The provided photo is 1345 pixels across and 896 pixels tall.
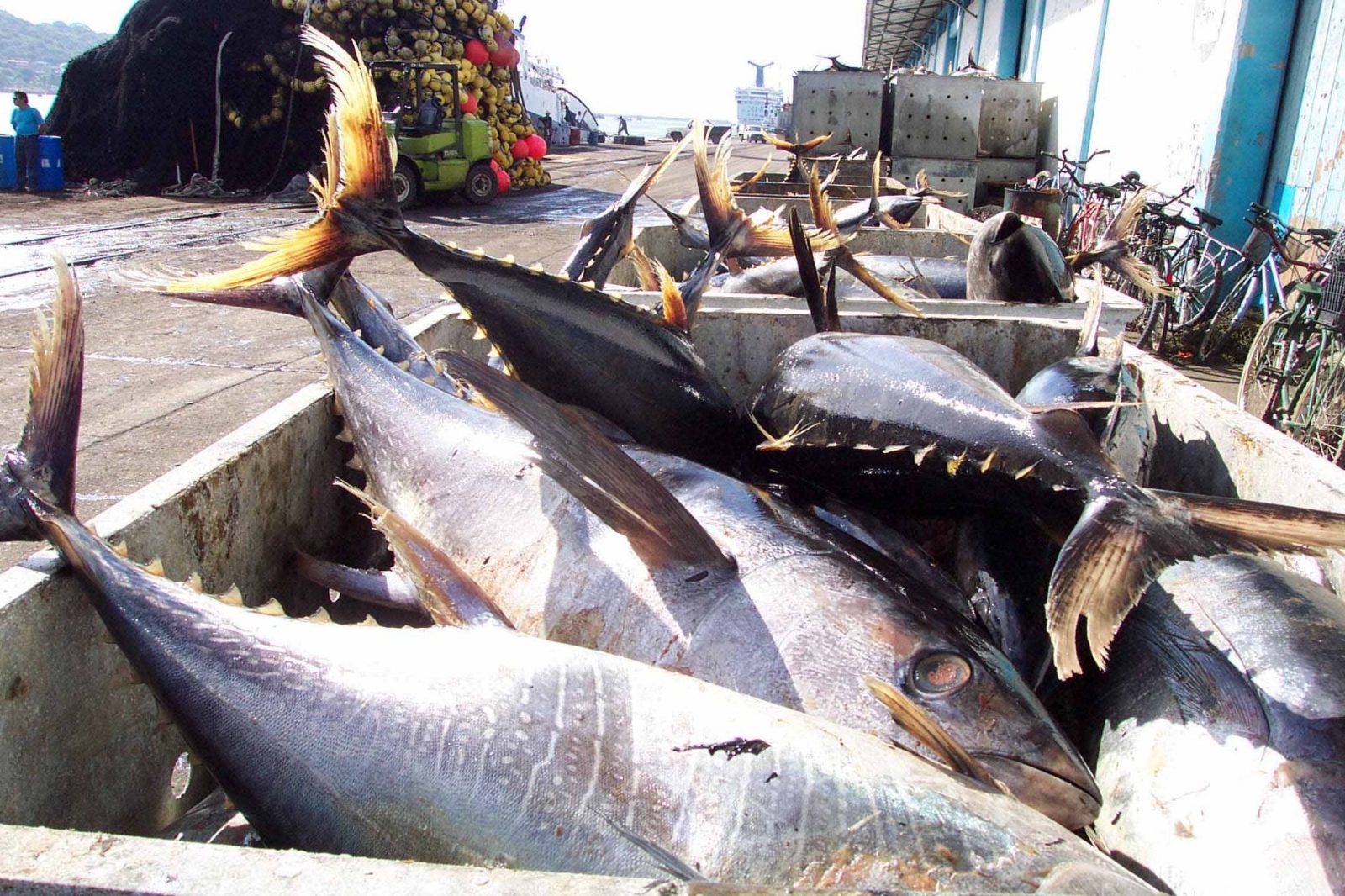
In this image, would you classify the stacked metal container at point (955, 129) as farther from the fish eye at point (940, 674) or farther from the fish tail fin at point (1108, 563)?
the fish eye at point (940, 674)

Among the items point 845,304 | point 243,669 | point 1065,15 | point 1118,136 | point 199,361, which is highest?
point 1065,15

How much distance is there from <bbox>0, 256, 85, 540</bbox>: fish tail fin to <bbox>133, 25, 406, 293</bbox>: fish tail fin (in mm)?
594

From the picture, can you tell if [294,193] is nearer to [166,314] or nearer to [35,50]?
[166,314]

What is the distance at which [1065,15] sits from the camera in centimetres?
1531

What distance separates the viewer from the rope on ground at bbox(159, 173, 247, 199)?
17062mm

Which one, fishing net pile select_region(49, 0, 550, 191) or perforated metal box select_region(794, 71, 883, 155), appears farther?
fishing net pile select_region(49, 0, 550, 191)

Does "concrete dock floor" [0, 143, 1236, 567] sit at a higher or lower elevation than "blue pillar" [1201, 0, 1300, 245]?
lower

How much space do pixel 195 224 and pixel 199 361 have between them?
7.65 m

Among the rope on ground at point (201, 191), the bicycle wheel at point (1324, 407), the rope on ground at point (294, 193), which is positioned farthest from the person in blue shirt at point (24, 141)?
the bicycle wheel at point (1324, 407)

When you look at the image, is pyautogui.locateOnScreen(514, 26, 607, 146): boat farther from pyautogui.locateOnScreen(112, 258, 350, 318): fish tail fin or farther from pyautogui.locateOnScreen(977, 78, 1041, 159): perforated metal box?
pyautogui.locateOnScreen(112, 258, 350, 318): fish tail fin

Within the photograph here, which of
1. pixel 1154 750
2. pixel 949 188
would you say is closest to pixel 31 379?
pixel 1154 750

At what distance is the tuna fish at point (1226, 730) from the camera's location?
50.7 inches

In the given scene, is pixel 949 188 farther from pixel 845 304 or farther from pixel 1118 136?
pixel 845 304

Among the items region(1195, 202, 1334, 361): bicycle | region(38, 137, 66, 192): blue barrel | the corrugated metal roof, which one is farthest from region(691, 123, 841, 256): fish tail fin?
the corrugated metal roof
